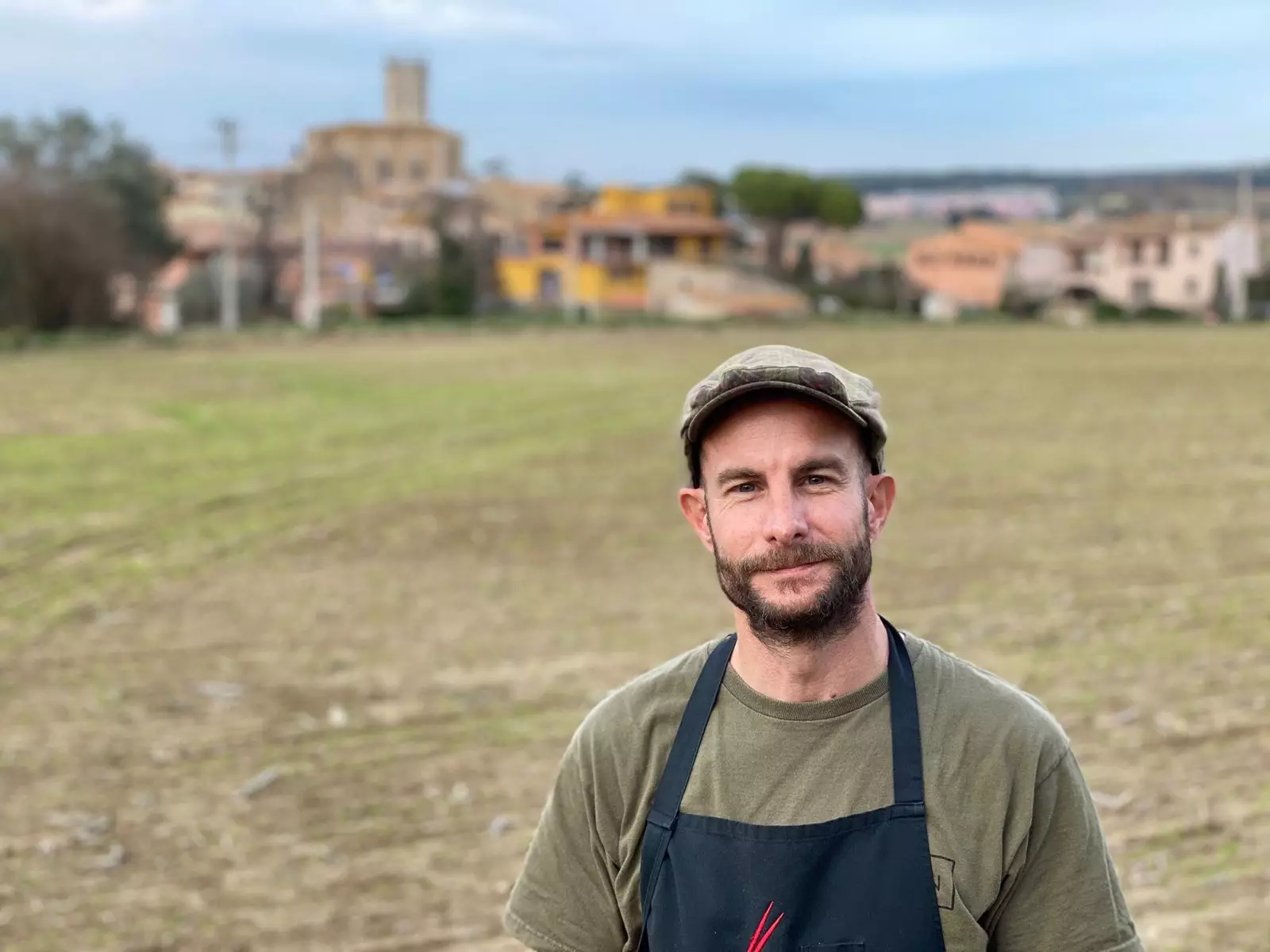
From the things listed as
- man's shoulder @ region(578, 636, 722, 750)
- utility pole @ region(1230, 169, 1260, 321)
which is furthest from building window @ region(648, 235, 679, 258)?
man's shoulder @ region(578, 636, 722, 750)

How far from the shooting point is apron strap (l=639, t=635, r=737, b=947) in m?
2.11

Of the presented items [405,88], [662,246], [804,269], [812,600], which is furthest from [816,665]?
[405,88]

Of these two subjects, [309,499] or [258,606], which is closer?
[258,606]

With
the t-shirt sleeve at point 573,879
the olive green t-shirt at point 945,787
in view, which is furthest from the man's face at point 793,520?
the t-shirt sleeve at point 573,879

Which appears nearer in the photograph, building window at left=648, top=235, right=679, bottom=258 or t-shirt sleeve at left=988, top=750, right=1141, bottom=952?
t-shirt sleeve at left=988, top=750, right=1141, bottom=952

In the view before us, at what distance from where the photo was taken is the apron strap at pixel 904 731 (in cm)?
204

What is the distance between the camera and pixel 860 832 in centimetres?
203

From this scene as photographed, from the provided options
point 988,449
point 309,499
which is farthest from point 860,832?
point 988,449

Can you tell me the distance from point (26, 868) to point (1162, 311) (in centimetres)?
4172

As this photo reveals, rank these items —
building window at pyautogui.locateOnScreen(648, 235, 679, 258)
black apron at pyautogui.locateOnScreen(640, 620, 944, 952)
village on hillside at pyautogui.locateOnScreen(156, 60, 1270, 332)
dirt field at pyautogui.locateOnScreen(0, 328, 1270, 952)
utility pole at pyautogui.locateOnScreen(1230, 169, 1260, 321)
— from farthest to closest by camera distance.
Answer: building window at pyautogui.locateOnScreen(648, 235, 679, 258) < utility pole at pyautogui.locateOnScreen(1230, 169, 1260, 321) < village on hillside at pyautogui.locateOnScreen(156, 60, 1270, 332) < dirt field at pyautogui.locateOnScreen(0, 328, 1270, 952) < black apron at pyautogui.locateOnScreen(640, 620, 944, 952)

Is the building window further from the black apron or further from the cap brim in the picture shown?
the black apron

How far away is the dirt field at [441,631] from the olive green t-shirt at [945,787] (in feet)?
8.47

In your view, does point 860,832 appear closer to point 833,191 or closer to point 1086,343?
point 1086,343

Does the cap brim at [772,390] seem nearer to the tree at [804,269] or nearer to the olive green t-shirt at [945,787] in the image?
the olive green t-shirt at [945,787]
